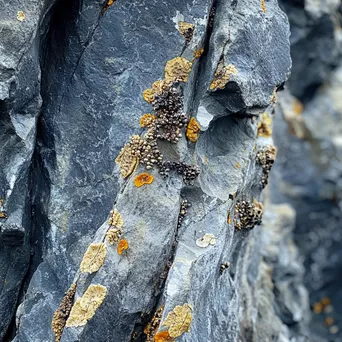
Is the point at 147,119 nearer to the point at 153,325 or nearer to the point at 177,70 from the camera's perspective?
the point at 177,70

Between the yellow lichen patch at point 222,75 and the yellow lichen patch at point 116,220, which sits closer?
the yellow lichen patch at point 116,220

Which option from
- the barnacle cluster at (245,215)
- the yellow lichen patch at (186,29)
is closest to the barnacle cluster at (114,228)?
the barnacle cluster at (245,215)

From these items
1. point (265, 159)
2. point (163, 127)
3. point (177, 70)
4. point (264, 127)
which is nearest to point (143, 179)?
point (163, 127)

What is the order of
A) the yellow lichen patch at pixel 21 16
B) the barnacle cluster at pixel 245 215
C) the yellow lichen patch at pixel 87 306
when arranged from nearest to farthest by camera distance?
the yellow lichen patch at pixel 21 16 → the yellow lichen patch at pixel 87 306 → the barnacle cluster at pixel 245 215

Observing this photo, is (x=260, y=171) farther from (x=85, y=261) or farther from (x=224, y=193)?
(x=85, y=261)

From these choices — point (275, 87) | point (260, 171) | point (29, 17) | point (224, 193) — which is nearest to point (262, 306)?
point (260, 171)

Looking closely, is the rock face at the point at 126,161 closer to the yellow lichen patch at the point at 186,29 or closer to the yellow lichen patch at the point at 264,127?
the yellow lichen patch at the point at 186,29
